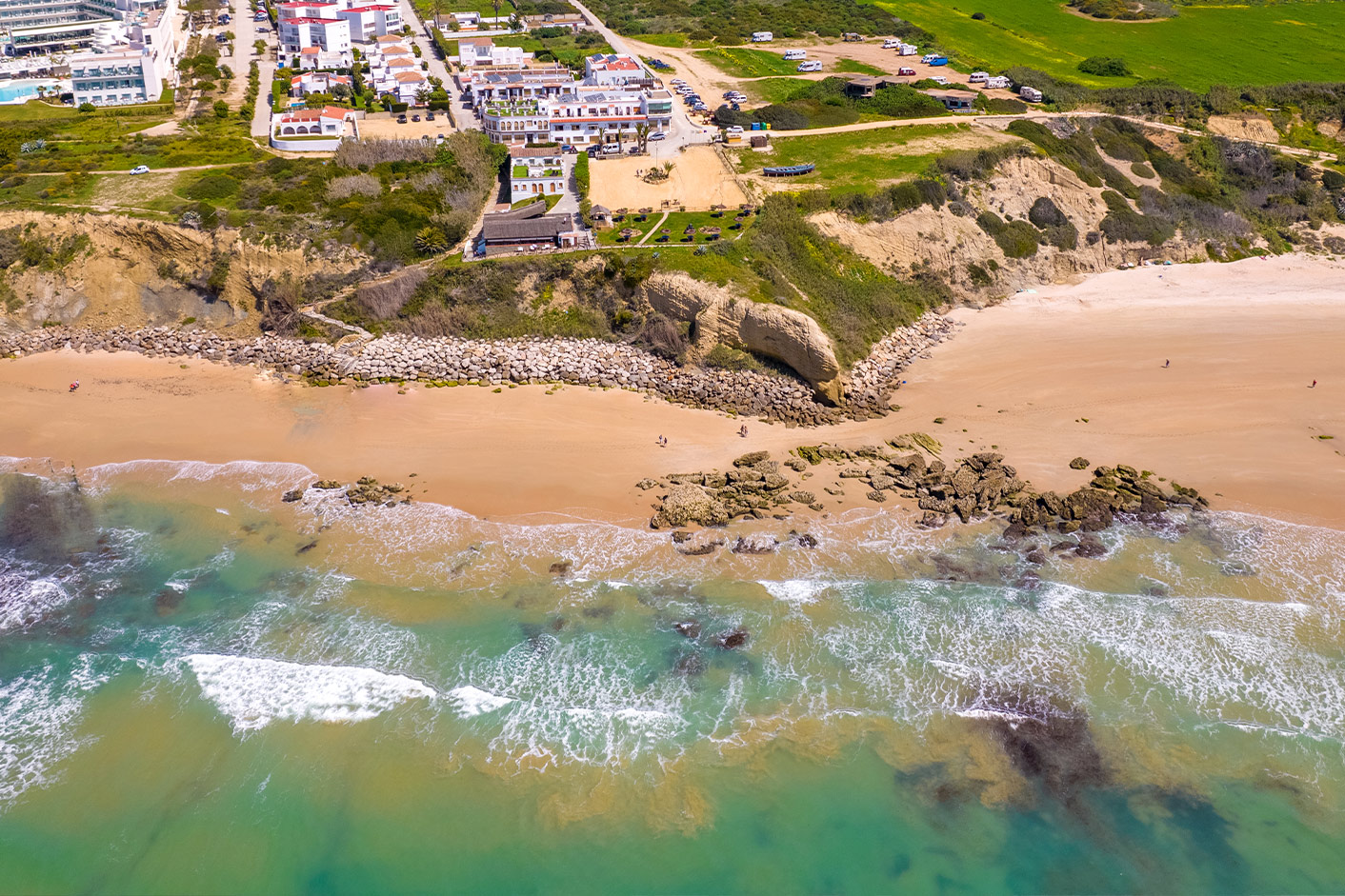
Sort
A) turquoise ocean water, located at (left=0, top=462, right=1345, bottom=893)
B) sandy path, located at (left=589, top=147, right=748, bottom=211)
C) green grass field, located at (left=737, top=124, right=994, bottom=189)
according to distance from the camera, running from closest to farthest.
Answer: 1. turquoise ocean water, located at (left=0, top=462, right=1345, bottom=893)
2. sandy path, located at (left=589, top=147, right=748, bottom=211)
3. green grass field, located at (left=737, top=124, right=994, bottom=189)

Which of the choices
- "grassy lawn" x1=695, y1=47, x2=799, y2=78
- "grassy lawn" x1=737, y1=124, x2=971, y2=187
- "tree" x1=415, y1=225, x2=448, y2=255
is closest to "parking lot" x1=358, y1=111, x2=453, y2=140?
"tree" x1=415, y1=225, x2=448, y2=255

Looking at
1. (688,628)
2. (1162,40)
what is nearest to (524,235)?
(688,628)

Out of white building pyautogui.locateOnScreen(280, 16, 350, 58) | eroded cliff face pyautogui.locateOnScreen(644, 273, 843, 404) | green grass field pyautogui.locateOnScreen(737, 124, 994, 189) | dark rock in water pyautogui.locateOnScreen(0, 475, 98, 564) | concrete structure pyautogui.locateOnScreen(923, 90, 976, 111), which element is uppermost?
white building pyautogui.locateOnScreen(280, 16, 350, 58)

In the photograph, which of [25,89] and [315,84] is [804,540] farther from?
[25,89]

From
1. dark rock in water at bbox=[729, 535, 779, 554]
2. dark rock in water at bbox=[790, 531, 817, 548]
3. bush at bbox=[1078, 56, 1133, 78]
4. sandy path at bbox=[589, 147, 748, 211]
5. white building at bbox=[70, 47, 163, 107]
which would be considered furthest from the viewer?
bush at bbox=[1078, 56, 1133, 78]

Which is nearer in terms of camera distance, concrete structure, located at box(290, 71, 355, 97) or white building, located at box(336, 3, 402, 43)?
concrete structure, located at box(290, 71, 355, 97)

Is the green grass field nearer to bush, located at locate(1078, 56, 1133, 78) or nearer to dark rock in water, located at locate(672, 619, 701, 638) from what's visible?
bush, located at locate(1078, 56, 1133, 78)

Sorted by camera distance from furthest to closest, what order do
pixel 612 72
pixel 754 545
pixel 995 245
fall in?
1. pixel 612 72
2. pixel 995 245
3. pixel 754 545

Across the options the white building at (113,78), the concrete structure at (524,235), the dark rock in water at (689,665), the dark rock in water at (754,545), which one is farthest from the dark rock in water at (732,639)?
the white building at (113,78)
